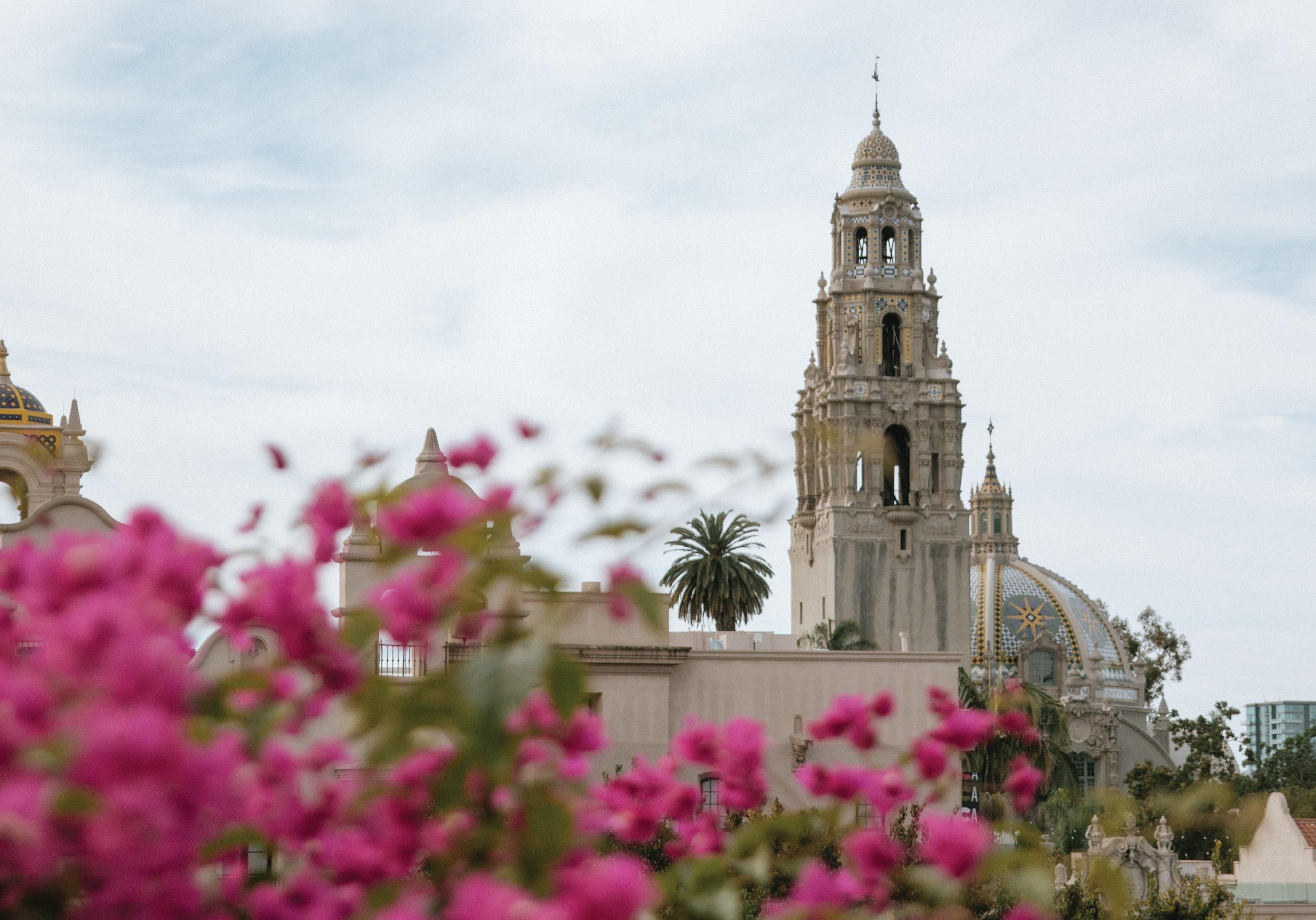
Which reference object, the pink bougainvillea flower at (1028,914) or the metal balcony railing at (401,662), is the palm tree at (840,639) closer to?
the metal balcony railing at (401,662)

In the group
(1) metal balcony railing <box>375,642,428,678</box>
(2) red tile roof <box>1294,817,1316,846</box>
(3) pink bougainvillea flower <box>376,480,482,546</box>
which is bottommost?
(2) red tile roof <box>1294,817,1316,846</box>

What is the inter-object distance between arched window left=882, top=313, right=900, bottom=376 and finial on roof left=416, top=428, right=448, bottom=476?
192 ft

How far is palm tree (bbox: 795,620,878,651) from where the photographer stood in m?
89.4

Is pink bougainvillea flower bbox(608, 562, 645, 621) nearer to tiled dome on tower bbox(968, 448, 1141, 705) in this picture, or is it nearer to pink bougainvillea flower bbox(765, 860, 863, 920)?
pink bougainvillea flower bbox(765, 860, 863, 920)

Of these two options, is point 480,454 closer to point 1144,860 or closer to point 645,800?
point 645,800

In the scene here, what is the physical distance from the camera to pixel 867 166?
102 metres

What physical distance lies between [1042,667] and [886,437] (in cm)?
4521

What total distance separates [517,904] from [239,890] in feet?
5.74

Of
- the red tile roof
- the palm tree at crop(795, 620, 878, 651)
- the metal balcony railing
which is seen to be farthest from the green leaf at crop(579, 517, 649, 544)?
the palm tree at crop(795, 620, 878, 651)

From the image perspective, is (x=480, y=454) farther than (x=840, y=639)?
No

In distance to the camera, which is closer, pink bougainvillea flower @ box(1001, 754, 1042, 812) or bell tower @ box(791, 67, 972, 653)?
pink bougainvillea flower @ box(1001, 754, 1042, 812)

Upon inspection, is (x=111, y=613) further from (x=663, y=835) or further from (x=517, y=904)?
(x=663, y=835)

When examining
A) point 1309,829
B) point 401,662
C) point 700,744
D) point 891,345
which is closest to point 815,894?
point 700,744

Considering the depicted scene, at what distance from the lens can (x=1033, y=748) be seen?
59.7 metres
